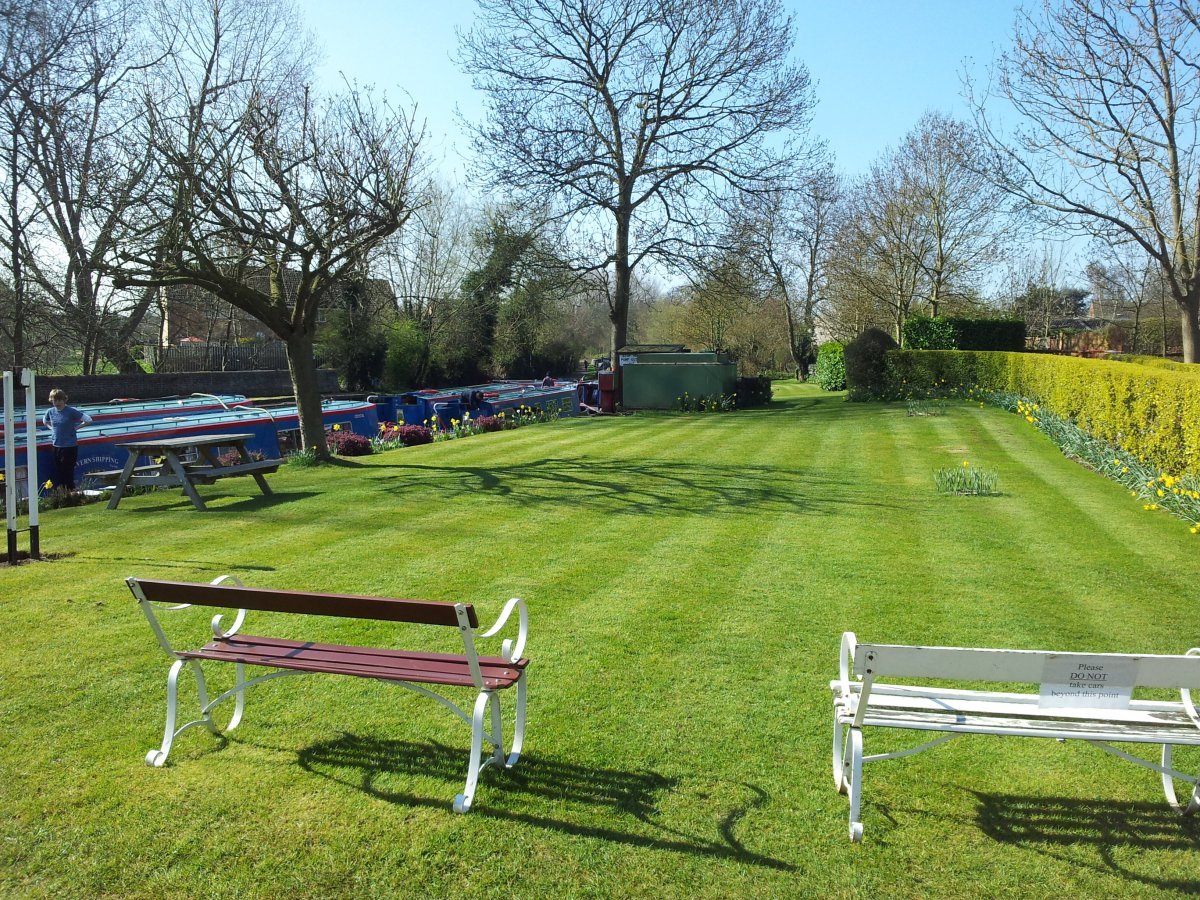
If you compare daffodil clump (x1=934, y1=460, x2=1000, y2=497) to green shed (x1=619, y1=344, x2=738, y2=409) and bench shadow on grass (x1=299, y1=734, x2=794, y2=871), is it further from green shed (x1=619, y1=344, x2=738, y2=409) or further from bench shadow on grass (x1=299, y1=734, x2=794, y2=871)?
green shed (x1=619, y1=344, x2=738, y2=409)

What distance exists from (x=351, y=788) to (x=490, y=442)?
14875 mm

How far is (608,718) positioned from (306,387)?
11.2 m

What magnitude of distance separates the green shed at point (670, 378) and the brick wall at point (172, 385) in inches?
371

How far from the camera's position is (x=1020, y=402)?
1988cm

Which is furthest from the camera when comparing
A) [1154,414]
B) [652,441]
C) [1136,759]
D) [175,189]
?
[652,441]

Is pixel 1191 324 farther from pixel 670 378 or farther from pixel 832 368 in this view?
pixel 832 368

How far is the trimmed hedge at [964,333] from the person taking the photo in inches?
1148

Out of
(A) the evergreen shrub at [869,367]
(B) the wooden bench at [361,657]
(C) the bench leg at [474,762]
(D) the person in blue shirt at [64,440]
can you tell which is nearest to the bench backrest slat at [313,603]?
(B) the wooden bench at [361,657]

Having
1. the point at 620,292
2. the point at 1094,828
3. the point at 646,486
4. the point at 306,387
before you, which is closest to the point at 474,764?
the point at 1094,828

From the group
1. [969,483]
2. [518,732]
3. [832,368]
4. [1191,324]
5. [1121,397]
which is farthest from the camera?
[832,368]

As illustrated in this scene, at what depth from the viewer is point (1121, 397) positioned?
12.7m

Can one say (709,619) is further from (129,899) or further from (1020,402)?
(1020,402)

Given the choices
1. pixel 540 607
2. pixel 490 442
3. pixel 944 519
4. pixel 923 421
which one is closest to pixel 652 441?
pixel 490 442

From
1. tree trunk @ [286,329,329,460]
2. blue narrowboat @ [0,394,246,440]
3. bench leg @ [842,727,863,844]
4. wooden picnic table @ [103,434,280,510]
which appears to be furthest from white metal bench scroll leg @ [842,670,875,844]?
blue narrowboat @ [0,394,246,440]
